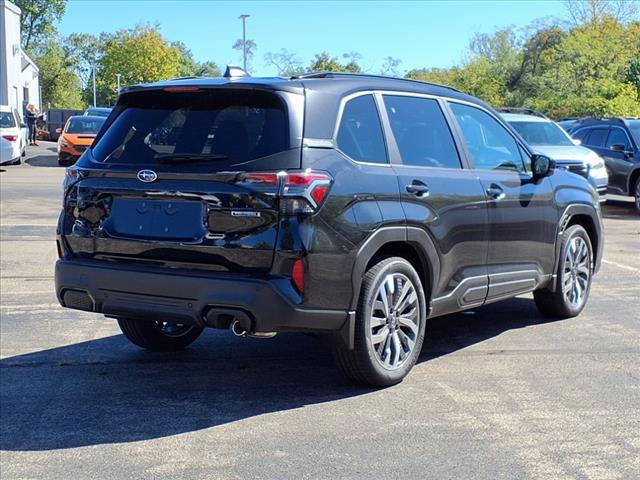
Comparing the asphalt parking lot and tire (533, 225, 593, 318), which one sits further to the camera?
tire (533, 225, 593, 318)

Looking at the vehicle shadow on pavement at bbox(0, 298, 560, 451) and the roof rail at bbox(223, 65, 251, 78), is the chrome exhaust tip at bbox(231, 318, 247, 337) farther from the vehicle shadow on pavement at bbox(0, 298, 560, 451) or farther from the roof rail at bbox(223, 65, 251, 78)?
the roof rail at bbox(223, 65, 251, 78)

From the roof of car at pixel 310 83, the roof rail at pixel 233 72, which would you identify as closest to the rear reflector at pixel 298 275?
the roof of car at pixel 310 83

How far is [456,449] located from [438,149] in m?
2.27

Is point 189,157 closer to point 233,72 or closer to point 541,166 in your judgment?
point 233,72

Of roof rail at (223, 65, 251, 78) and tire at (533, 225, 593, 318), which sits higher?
roof rail at (223, 65, 251, 78)

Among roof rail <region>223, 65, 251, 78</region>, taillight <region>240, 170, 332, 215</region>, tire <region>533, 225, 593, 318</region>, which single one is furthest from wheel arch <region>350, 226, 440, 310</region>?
tire <region>533, 225, 593, 318</region>

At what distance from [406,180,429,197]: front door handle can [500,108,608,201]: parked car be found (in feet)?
30.8

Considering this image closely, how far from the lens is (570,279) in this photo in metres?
7.24

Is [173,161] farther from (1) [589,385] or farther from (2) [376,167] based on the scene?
(1) [589,385]

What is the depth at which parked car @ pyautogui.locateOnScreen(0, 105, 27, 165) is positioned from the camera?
25.2 m

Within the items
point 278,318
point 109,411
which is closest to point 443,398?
point 278,318

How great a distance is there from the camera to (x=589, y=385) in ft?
17.8

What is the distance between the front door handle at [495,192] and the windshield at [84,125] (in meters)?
21.7

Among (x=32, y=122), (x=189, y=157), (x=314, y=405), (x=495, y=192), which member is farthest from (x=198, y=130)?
(x=32, y=122)
